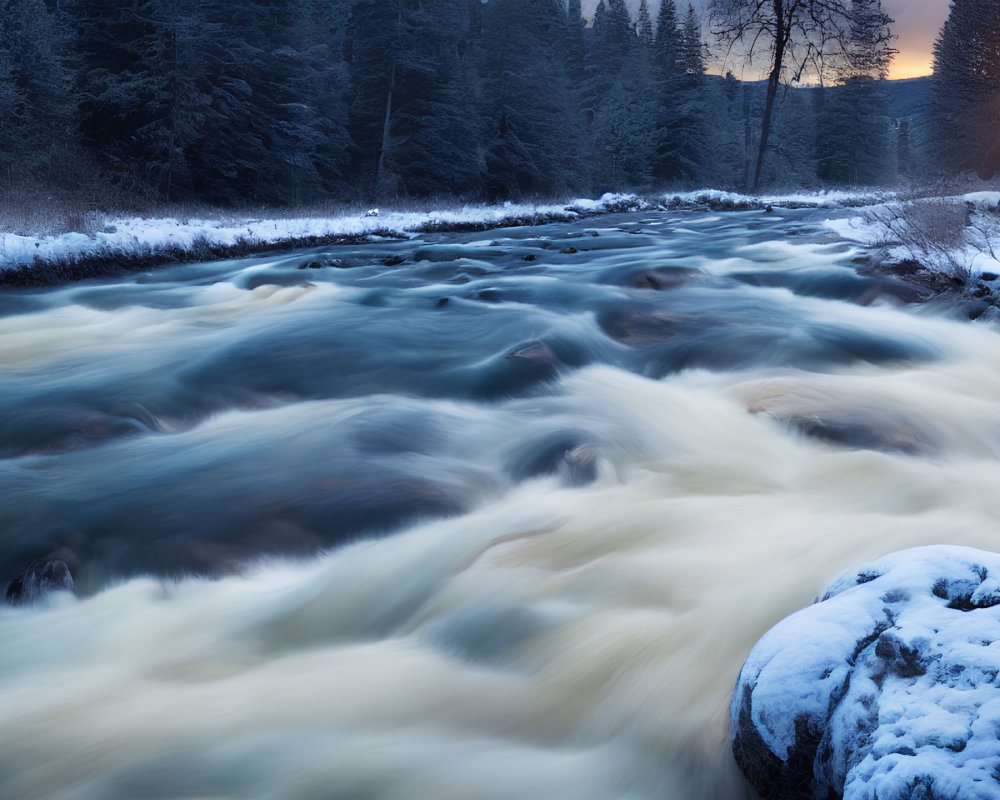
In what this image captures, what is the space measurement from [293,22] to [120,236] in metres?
21.7

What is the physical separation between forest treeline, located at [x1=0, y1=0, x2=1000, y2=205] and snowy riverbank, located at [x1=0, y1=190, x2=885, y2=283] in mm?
8943

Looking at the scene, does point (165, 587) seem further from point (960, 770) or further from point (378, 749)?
point (960, 770)

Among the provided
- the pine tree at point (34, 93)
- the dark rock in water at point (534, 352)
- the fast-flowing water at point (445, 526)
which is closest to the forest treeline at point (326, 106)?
the pine tree at point (34, 93)

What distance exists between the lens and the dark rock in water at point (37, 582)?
9.45 feet

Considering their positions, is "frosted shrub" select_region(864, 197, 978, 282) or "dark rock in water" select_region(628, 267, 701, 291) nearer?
Answer: "frosted shrub" select_region(864, 197, 978, 282)

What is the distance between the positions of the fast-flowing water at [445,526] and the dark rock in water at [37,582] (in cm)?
6

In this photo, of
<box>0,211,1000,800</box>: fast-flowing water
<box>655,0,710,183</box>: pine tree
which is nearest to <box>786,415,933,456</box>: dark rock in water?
<box>0,211,1000,800</box>: fast-flowing water

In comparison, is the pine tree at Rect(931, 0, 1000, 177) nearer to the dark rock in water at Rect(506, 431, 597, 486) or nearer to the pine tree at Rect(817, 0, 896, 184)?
the pine tree at Rect(817, 0, 896, 184)

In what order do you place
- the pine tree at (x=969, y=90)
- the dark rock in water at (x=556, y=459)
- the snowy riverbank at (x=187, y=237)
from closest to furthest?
1. the dark rock in water at (x=556, y=459)
2. the snowy riverbank at (x=187, y=237)
3. the pine tree at (x=969, y=90)

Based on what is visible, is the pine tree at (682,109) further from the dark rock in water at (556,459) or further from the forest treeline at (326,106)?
the dark rock in water at (556,459)

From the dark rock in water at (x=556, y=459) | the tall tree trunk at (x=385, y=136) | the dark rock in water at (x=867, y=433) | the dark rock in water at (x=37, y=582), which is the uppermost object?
the tall tree trunk at (x=385, y=136)

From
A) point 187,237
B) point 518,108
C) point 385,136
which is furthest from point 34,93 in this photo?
point 187,237

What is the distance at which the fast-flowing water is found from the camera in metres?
2.17

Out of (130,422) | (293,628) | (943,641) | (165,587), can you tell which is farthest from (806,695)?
(130,422)
